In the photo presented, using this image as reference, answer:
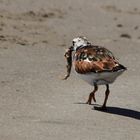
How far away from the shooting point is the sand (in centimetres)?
1146

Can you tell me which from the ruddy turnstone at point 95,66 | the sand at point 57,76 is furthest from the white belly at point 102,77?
the sand at point 57,76

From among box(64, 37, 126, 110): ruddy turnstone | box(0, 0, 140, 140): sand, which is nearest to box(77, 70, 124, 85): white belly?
box(64, 37, 126, 110): ruddy turnstone

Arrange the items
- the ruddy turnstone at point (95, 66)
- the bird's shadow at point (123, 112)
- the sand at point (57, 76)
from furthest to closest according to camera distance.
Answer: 1. the bird's shadow at point (123, 112)
2. the ruddy turnstone at point (95, 66)
3. the sand at point (57, 76)

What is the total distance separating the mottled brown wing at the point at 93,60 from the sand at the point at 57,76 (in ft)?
2.16

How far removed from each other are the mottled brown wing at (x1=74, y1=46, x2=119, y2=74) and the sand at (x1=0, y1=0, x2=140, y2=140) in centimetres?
66

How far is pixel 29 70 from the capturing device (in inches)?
648

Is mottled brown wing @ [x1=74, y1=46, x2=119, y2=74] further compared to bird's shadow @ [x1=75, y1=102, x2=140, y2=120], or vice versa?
bird's shadow @ [x1=75, y1=102, x2=140, y2=120]

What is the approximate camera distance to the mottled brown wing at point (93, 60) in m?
12.6

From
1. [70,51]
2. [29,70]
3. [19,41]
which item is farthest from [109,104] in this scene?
[19,41]

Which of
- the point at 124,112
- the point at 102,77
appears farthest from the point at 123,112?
the point at 102,77

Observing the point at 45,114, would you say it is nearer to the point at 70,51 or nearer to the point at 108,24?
the point at 70,51

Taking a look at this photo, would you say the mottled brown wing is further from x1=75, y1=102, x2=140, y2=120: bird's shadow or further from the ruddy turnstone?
x1=75, y1=102, x2=140, y2=120: bird's shadow

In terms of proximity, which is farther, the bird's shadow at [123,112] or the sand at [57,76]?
the bird's shadow at [123,112]

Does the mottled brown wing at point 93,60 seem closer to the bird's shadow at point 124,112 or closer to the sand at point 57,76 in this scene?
the sand at point 57,76
